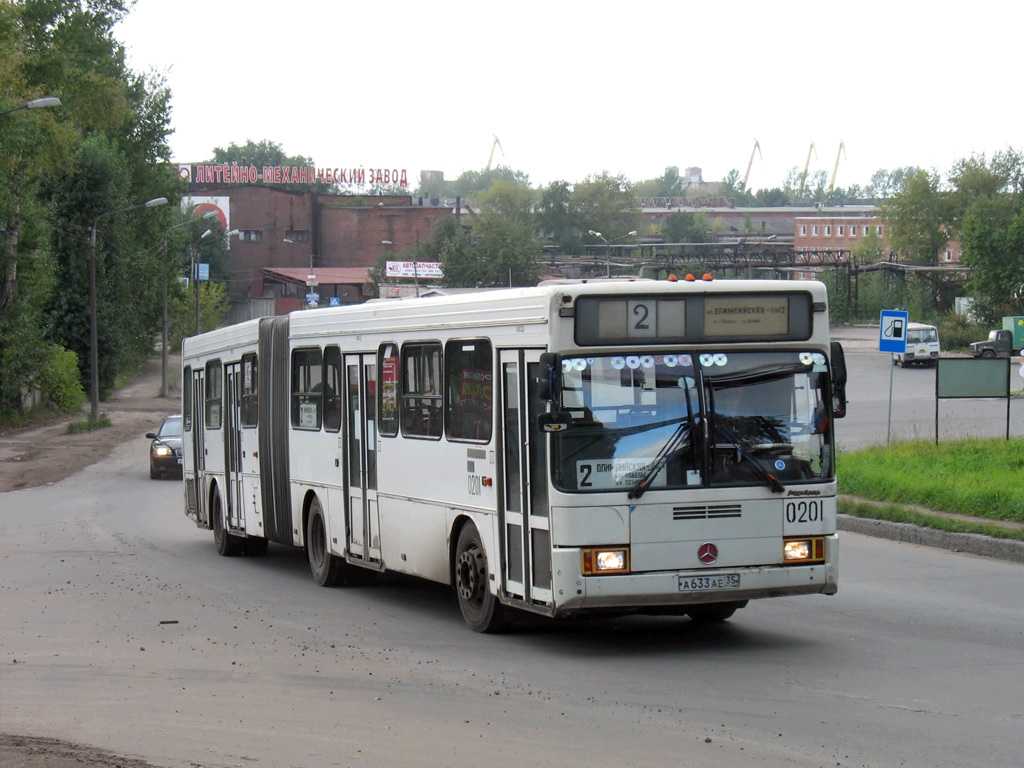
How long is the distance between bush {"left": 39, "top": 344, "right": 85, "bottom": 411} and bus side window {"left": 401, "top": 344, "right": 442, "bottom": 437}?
42.5m

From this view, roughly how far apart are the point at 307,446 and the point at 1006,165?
117 metres

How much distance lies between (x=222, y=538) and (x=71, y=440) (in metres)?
28.7

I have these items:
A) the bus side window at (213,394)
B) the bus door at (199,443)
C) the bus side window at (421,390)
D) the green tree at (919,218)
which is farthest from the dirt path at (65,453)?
the green tree at (919,218)

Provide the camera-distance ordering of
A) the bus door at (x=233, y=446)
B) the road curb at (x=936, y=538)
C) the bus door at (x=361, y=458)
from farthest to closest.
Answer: the bus door at (x=233, y=446) → the road curb at (x=936, y=538) → the bus door at (x=361, y=458)

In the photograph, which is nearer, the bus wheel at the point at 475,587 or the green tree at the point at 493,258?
the bus wheel at the point at 475,587

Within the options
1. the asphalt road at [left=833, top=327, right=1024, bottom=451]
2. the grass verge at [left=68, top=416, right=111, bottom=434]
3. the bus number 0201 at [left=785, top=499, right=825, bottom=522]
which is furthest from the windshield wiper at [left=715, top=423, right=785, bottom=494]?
the grass verge at [left=68, top=416, right=111, bottom=434]

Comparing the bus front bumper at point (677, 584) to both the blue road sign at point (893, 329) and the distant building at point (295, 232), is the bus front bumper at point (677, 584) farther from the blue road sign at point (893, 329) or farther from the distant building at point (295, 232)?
the distant building at point (295, 232)

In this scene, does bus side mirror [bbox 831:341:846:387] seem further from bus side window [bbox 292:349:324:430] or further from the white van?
the white van

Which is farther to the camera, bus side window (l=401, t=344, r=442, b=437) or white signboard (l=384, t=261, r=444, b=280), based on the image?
white signboard (l=384, t=261, r=444, b=280)

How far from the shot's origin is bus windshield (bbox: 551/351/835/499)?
891 cm

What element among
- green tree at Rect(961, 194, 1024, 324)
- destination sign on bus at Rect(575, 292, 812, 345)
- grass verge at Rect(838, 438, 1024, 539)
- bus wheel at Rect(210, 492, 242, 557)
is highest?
green tree at Rect(961, 194, 1024, 324)

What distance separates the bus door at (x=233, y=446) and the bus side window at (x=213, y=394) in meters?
0.43

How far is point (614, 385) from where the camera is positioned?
8.99m

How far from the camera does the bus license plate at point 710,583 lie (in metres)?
8.97
